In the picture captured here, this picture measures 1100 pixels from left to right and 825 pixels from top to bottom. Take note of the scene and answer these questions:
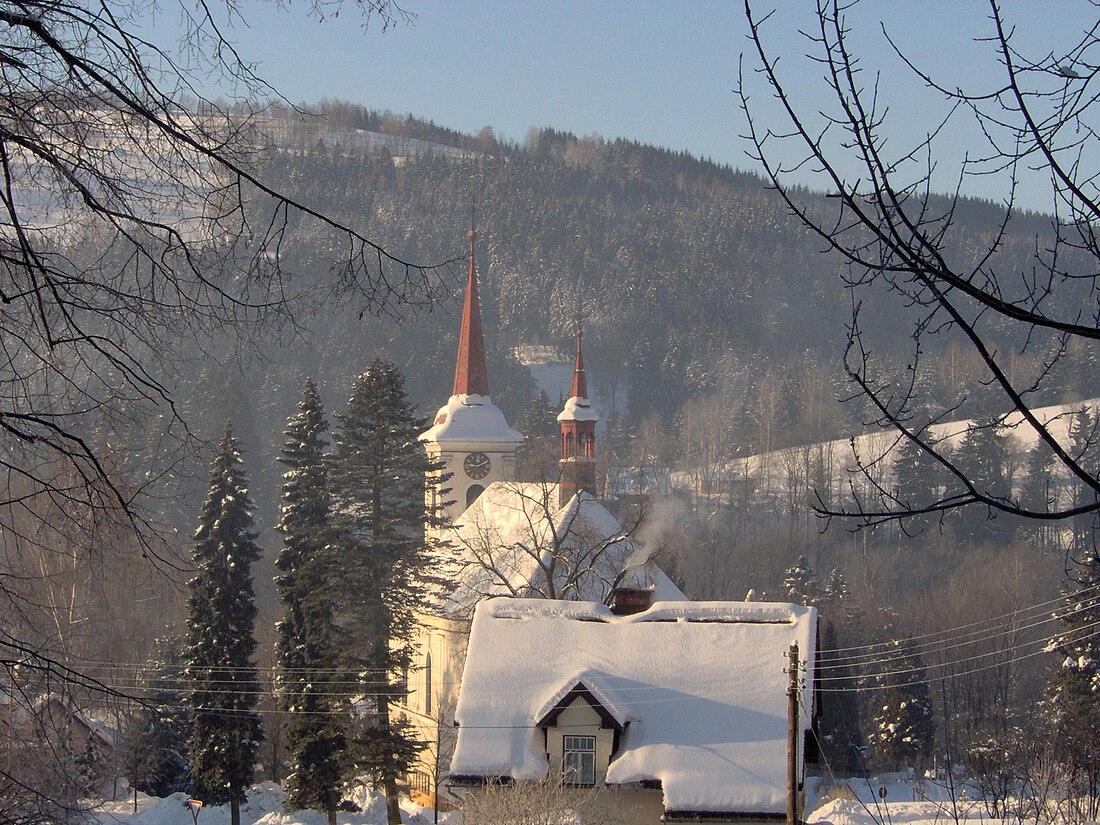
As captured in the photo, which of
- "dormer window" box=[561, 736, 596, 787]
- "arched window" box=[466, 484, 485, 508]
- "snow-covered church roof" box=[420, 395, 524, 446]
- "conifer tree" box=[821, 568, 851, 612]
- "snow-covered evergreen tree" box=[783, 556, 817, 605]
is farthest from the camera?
"conifer tree" box=[821, 568, 851, 612]

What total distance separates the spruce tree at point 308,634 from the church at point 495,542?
182cm

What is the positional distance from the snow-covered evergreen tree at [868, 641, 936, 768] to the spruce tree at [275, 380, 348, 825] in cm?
1977

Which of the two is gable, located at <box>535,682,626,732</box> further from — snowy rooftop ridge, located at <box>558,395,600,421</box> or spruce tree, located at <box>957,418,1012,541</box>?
spruce tree, located at <box>957,418,1012,541</box>

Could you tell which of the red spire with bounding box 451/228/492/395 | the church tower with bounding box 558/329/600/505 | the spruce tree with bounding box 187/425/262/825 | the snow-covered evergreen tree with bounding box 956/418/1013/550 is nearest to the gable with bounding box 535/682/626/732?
the spruce tree with bounding box 187/425/262/825

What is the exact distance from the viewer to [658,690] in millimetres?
19359

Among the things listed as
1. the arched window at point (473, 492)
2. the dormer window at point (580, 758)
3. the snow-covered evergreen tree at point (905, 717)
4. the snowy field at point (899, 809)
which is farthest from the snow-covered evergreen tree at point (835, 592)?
the dormer window at point (580, 758)

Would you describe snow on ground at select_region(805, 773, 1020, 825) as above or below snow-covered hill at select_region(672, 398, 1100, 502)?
below

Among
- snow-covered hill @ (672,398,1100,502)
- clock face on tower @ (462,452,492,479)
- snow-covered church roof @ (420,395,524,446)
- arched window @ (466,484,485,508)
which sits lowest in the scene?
arched window @ (466,484,485,508)

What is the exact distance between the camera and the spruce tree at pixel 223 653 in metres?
28.6

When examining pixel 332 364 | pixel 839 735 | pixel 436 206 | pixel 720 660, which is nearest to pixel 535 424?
pixel 839 735

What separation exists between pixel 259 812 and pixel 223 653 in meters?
4.46

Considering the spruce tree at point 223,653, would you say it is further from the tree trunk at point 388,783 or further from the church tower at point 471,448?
the church tower at point 471,448

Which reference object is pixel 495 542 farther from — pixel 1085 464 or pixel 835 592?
pixel 1085 464

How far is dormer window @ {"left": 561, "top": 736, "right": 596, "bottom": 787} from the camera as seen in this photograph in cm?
1850
